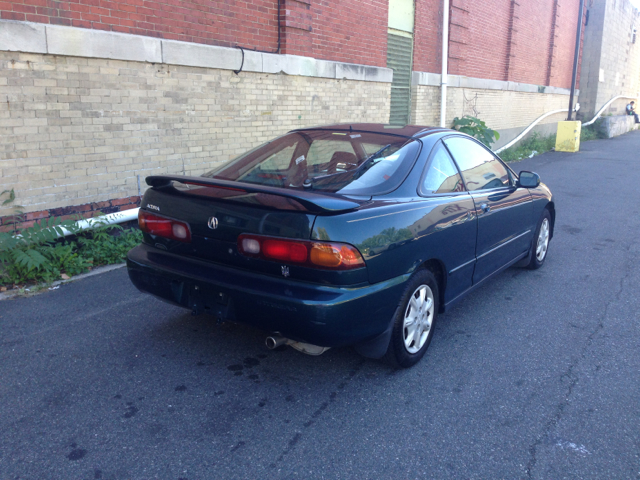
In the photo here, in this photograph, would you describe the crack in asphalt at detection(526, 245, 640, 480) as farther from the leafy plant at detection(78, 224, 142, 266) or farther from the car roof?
the leafy plant at detection(78, 224, 142, 266)

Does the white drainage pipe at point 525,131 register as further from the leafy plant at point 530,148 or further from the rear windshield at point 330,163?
the rear windshield at point 330,163

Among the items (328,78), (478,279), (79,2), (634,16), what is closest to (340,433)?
(478,279)

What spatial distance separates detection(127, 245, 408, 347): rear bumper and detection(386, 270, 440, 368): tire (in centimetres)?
12

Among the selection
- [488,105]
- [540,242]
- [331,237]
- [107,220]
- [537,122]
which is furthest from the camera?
[537,122]

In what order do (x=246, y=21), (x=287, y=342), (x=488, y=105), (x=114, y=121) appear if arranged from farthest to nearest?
(x=488, y=105), (x=246, y=21), (x=114, y=121), (x=287, y=342)

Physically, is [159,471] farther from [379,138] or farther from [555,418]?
[379,138]

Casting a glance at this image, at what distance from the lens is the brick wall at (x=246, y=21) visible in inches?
229

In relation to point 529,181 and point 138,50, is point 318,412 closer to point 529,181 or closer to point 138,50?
point 529,181

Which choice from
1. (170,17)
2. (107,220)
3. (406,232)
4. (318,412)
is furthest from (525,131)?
(318,412)

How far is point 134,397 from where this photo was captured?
10.5 ft

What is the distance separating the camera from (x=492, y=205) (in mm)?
4445

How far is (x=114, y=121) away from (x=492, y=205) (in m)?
4.38

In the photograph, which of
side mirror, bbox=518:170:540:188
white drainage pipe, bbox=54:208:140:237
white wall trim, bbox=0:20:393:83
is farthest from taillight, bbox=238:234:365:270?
white wall trim, bbox=0:20:393:83

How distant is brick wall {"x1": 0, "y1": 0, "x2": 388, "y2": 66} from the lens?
5.80 meters
